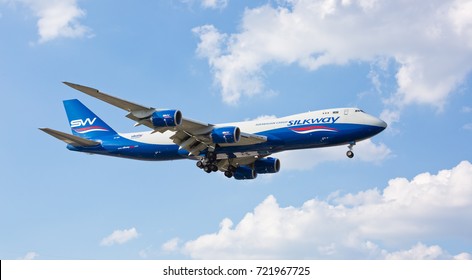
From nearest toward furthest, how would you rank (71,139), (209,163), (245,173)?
(209,163) → (71,139) → (245,173)

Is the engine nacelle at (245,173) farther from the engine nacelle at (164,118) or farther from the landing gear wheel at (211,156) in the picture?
the engine nacelle at (164,118)

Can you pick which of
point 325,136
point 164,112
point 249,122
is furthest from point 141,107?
point 325,136

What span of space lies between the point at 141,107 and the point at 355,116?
1562 centimetres

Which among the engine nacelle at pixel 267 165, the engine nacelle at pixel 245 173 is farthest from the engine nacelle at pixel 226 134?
the engine nacelle at pixel 267 165

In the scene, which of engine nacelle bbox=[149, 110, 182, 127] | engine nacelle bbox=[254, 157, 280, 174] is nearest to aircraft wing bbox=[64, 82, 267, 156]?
engine nacelle bbox=[149, 110, 182, 127]

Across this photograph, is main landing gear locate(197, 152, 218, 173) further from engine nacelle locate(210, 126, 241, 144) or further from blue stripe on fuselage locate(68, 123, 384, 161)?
engine nacelle locate(210, 126, 241, 144)

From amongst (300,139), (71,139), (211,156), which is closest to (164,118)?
(211,156)

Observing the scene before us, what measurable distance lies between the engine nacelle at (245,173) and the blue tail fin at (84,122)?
11357mm

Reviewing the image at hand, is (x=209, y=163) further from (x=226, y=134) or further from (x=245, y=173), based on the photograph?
(x=245, y=173)

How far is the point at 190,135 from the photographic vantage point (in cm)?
5441

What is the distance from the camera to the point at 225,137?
5259 centimetres

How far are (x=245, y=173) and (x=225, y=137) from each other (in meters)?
10.1

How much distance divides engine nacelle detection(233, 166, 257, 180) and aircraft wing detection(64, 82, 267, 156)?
22.6ft

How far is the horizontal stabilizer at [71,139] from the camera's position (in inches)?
2218
